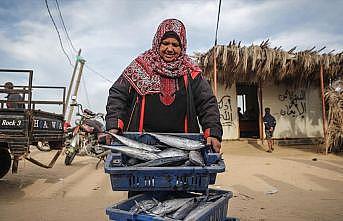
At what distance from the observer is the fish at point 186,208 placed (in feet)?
6.35

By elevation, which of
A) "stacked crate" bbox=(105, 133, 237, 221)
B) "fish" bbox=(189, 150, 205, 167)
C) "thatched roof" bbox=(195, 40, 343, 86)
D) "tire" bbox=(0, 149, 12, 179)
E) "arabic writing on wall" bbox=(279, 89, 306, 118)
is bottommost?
"tire" bbox=(0, 149, 12, 179)

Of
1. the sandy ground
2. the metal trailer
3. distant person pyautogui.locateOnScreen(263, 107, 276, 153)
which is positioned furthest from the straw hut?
the metal trailer

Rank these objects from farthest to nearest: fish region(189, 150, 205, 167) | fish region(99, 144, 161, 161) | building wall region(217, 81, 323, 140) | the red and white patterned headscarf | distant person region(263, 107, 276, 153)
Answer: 1. building wall region(217, 81, 323, 140)
2. distant person region(263, 107, 276, 153)
3. the red and white patterned headscarf
4. fish region(99, 144, 161, 161)
5. fish region(189, 150, 205, 167)

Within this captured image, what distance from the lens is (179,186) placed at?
6.69 feet

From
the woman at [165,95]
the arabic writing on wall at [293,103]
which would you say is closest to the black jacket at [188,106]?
the woman at [165,95]

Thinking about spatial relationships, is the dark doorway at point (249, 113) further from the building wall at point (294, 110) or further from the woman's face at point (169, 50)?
the woman's face at point (169, 50)

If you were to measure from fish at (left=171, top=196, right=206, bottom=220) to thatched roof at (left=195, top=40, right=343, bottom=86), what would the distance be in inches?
345

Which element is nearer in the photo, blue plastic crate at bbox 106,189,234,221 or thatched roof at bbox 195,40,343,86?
blue plastic crate at bbox 106,189,234,221

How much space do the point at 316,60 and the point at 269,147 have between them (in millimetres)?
3551

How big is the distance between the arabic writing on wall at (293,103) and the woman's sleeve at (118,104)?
38.8ft

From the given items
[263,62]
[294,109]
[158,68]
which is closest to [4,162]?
[158,68]

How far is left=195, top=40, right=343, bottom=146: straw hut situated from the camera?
36.1 feet

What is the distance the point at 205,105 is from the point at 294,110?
11.9m

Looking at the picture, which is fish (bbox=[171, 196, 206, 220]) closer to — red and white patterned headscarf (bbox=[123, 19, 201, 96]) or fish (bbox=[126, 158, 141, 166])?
fish (bbox=[126, 158, 141, 166])
